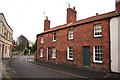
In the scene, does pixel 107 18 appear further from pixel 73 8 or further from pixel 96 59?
pixel 73 8

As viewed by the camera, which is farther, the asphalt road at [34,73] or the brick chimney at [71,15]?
the brick chimney at [71,15]

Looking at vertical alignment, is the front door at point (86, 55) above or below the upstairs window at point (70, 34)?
below

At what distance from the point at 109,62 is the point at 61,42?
9.86 m

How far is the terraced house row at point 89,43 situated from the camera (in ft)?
53.6

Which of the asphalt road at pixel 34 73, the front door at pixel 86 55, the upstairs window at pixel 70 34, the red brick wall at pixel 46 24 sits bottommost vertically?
the asphalt road at pixel 34 73

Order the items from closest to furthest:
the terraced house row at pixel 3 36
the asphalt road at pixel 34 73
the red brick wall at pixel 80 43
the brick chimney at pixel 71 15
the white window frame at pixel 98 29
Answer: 1. the asphalt road at pixel 34 73
2. the red brick wall at pixel 80 43
3. the white window frame at pixel 98 29
4. the brick chimney at pixel 71 15
5. the terraced house row at pixel 3 36

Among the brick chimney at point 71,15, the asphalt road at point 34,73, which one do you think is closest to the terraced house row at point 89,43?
the brick chimney at point 71,15

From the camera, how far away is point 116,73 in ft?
50.5

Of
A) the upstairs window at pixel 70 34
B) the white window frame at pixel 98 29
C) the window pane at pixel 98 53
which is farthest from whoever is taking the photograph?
the upstairs window at pixel 70 34

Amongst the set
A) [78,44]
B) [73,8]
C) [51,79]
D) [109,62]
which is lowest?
[51,79]

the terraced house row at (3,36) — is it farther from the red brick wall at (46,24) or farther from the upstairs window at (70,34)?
the upstairs window at (70,34)

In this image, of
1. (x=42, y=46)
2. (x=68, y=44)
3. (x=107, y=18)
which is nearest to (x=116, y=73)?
(x=107, y=18)

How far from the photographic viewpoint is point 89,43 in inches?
754

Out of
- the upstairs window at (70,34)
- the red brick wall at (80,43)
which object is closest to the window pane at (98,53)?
the red brick wall at (80,43)
